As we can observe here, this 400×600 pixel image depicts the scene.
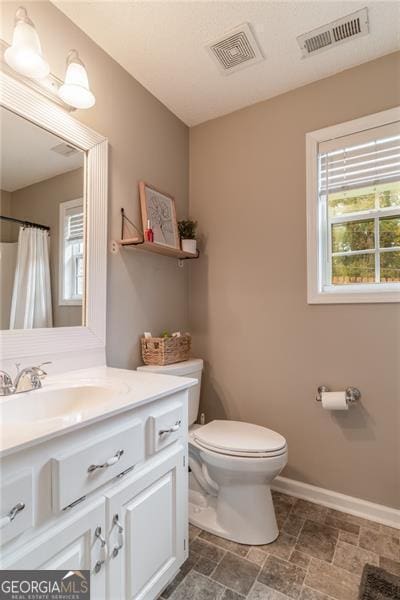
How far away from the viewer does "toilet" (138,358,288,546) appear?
144 centimetres

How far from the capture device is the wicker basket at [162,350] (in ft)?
5.82

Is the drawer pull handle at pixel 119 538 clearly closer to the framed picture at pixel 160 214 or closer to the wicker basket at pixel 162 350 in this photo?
the wicker basket at pixel 162 350

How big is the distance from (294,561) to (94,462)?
1105 millimetres

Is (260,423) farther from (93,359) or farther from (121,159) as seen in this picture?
(121,159)

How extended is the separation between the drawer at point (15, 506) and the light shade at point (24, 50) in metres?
1.36

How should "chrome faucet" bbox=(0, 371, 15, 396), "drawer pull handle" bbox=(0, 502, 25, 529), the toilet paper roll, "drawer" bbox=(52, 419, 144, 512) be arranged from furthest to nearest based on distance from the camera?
the toilet paper roll
"chrome faucet" bbox=(0, 371, 15, 396)
"drawer" bbox=(52, 419, 144, 512)
"drawer pull handle" bbox=(0, 502, 25, 529)

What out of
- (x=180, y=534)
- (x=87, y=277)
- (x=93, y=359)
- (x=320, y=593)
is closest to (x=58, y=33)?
(x=87, y=277)

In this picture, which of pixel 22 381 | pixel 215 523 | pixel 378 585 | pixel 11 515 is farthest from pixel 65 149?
pixel 378 585

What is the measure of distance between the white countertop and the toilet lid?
44cm

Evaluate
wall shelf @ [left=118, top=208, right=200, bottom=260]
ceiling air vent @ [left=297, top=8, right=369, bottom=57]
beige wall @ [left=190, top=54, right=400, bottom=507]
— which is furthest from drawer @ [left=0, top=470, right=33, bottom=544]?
ceiling air vent @ [left=297, top=8, right=369, bottom=57]

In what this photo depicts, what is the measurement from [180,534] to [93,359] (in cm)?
83

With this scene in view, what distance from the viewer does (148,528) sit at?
1.07 m

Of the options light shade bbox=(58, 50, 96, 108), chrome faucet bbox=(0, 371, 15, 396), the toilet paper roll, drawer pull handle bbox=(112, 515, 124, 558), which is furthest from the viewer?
the toilet paper roll

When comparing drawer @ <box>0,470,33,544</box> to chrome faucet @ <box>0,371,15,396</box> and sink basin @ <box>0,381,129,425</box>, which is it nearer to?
sink basin @ <box>0,381,129,425</box>
